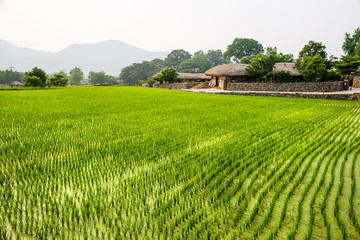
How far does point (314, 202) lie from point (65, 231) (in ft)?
7.31

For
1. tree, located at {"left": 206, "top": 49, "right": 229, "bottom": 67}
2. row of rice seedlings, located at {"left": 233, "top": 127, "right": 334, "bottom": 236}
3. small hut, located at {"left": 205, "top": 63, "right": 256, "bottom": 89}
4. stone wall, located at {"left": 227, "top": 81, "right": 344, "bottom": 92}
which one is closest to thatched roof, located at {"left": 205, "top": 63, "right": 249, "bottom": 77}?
small hut, located at {"left": 205, "top": 63, "right": 256, "bottom": 89}

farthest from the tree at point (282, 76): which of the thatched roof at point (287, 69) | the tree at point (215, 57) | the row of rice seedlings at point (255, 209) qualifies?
the tree at point (215, 57)

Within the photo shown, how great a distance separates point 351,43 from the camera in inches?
1359

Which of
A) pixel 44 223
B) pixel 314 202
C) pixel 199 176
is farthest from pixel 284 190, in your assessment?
pixel 44 223

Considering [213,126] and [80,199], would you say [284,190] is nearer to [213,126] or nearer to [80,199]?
[80,199]

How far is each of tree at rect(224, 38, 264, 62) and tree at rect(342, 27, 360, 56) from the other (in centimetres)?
2787

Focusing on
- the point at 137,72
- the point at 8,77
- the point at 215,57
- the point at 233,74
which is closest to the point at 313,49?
the point at 233,74

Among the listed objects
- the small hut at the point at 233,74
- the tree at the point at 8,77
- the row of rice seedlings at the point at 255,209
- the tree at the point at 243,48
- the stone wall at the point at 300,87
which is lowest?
the row of rice seedlings at the point at 255,209

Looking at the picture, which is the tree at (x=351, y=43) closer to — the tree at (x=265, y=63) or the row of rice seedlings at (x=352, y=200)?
the tree at (x=265, y=63)

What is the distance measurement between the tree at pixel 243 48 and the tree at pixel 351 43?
27.9m

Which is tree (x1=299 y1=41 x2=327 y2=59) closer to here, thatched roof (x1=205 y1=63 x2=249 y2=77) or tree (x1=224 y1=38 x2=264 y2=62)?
thatched roof (x1=205 y1=63 x2=249 y2=77)

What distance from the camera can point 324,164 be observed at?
2.93 meters

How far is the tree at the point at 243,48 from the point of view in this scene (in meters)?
62.7

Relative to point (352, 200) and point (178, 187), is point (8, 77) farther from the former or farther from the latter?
point (352, 200)
